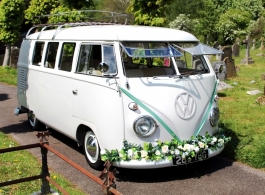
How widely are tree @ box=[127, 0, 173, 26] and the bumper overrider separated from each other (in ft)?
22.8

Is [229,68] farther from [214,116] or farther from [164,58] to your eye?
[214,116]

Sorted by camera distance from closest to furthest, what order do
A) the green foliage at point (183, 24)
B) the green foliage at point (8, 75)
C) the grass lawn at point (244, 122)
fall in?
1. the grass lawn at point (244, 122)
2. the green foliage at point (8, 75)
3. the green foliage at point (183, 24)

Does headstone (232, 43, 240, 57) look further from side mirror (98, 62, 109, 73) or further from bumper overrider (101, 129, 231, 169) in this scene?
side mirror (98, 62, 109, 73)

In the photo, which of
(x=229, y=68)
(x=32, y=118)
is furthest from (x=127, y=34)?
(x=229, y=68)

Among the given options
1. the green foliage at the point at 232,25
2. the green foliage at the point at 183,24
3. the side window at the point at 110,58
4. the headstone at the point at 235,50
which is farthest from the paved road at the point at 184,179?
the green foliage at the point at 232,25

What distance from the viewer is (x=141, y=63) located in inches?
273

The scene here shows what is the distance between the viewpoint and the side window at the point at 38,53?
776 cm

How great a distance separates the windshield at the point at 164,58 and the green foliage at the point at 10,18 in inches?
488

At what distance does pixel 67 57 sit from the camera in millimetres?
6664

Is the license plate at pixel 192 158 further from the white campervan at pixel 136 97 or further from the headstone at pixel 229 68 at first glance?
the headstone at pixel 229 68

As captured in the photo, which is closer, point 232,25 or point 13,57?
point 13,57

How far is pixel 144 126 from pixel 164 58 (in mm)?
1474

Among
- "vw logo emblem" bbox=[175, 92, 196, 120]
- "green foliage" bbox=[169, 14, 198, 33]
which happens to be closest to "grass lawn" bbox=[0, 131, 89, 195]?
"vw logo emblem" bbox=[175, 92, 196, 120]

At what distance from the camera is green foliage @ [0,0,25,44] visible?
1744 cm
